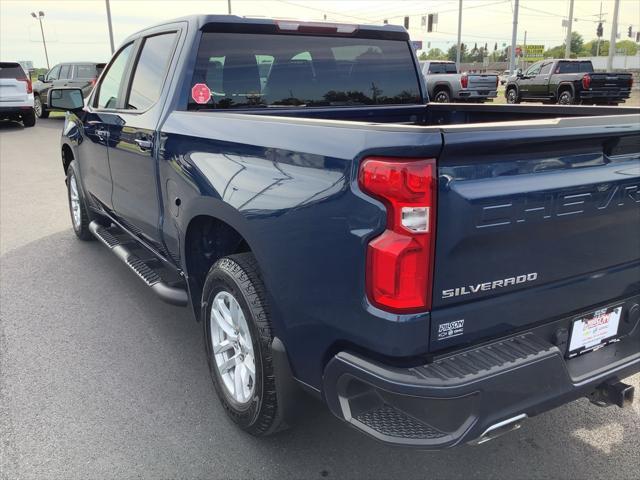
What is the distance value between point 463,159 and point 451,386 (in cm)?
74

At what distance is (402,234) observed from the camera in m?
1.88

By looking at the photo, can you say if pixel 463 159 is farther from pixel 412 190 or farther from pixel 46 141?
pixel 46 141

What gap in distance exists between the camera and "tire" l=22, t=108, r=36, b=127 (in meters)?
18.7

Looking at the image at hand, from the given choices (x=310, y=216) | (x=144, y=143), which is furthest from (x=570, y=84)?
(x=310, y=216)

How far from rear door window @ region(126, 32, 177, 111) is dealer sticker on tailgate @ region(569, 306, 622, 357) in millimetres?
2697

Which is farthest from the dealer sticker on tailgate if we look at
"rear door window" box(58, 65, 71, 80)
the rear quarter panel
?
"rear door window" box(58, 65, 71, 80)

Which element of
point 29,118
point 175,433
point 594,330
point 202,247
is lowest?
point 175,433

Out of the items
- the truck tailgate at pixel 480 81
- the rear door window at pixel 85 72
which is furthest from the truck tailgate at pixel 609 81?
the rear door window at pixel 85 72

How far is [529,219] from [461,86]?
22.1 m

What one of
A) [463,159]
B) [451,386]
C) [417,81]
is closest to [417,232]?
[463,159]

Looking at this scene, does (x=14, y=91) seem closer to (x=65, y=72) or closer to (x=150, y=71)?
(x=65, y=72)

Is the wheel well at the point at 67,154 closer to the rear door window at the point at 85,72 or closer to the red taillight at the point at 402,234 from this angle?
the red taillight at the point at 402,234

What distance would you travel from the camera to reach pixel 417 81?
4.34 meters

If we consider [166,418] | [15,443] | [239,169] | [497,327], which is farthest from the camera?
[166,418]
